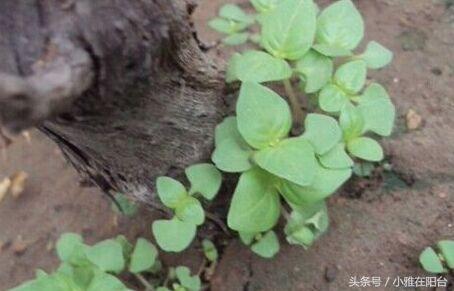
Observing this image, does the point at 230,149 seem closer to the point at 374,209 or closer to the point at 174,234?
the point at 174,234

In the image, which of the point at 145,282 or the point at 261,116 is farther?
the point at 145,282

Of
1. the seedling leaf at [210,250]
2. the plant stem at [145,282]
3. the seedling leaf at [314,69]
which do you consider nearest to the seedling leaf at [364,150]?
the seedling leaf at [314,69]

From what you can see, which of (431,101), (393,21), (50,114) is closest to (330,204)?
(431,101)

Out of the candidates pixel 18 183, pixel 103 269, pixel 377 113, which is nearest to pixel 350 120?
pixel 377 113

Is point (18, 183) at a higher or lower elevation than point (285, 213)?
lower

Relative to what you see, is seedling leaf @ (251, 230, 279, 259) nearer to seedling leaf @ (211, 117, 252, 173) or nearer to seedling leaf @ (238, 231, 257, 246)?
seedling leaf @ (238, 231, 257, 246)
